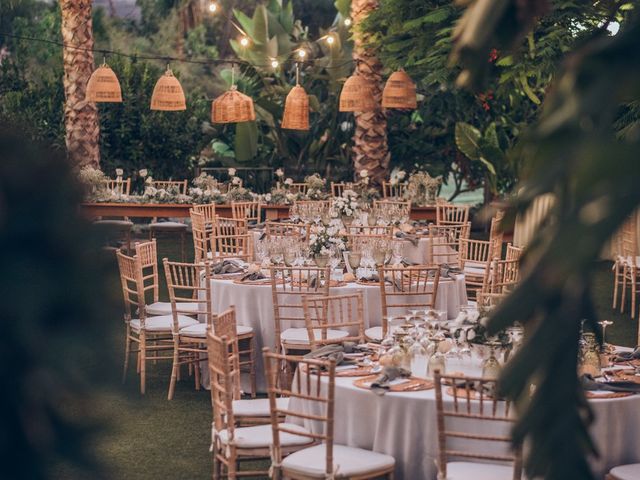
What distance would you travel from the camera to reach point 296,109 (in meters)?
12.6

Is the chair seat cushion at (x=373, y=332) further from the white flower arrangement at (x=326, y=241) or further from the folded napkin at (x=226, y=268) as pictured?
the folded napkin at (x=226, y=268)

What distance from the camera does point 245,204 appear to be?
1223 centimetres

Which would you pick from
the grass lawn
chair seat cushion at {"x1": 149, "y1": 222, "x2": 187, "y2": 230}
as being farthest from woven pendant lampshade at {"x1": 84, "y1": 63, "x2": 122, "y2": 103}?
the grass lawn

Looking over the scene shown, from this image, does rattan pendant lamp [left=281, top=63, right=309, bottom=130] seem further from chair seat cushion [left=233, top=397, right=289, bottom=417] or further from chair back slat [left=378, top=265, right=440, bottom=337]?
chair seat cushion [left=233, top=397, right=289, bottom=417]

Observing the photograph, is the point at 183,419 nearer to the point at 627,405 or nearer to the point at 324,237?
the point at 324,237

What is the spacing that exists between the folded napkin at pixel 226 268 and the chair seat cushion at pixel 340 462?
357cm

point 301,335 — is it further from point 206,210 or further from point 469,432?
point 206,210

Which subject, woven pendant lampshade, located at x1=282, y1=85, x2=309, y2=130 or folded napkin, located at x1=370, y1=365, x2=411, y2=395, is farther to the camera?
woven pendant lampshade, located at x1=282, y1=85, x2=309, y2=130

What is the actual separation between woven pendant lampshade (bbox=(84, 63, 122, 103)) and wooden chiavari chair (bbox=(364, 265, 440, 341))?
15.2ft

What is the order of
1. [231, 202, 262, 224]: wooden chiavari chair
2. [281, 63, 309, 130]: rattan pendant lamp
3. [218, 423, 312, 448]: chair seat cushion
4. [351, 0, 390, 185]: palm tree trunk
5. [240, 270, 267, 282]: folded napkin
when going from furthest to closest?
[351, 0, 390, 185]: palm tree trunk → [281, 63, 309, 130]: rattan pendant lamp → [231, 202, 262, 224]: wooden chiavari chair → [240, 270, 267, 282]: folded napkin → [218, 423, 312, 448]: chair seat cushion

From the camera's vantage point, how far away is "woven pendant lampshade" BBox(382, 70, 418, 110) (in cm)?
1140

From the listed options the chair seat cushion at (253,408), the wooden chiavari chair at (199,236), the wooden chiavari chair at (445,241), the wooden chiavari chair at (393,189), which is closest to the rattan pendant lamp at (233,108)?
the wooden chiavari chair at (199,236)

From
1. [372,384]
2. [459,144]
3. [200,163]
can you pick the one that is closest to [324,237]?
[372,384]

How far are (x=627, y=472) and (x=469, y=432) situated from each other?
2.18 ft
